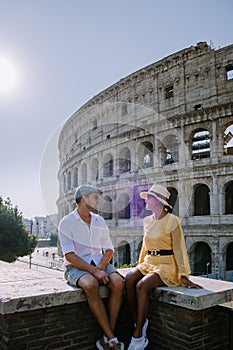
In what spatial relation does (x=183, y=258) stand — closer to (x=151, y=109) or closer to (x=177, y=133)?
(x=177, y=133)

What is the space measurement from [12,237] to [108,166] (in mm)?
9785

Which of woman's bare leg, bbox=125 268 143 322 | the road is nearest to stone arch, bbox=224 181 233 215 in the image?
the road

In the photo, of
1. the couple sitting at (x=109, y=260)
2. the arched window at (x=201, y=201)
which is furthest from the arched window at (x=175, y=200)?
the couple sitting at (x=109, y=260)

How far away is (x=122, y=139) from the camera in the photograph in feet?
80.8

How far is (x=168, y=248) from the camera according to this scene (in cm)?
342

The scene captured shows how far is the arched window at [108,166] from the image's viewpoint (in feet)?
86.3

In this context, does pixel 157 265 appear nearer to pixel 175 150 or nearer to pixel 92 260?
pixel 92 260

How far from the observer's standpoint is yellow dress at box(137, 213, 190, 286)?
332 centimetres

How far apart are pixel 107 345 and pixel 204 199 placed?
20.9 meters

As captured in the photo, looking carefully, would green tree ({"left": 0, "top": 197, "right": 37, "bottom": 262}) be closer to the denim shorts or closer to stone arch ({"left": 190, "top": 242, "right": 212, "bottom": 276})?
stone arch ({"left": 190, "top": 242, "right": 212, "bottom": 276})

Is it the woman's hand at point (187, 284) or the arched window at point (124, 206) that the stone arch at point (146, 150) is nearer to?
the arched window at point (124, 206)

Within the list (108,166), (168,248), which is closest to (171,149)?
(108,166)

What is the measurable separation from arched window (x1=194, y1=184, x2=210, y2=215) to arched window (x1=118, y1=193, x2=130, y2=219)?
15.6 feet

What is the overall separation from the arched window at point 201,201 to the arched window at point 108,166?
7.17 m
